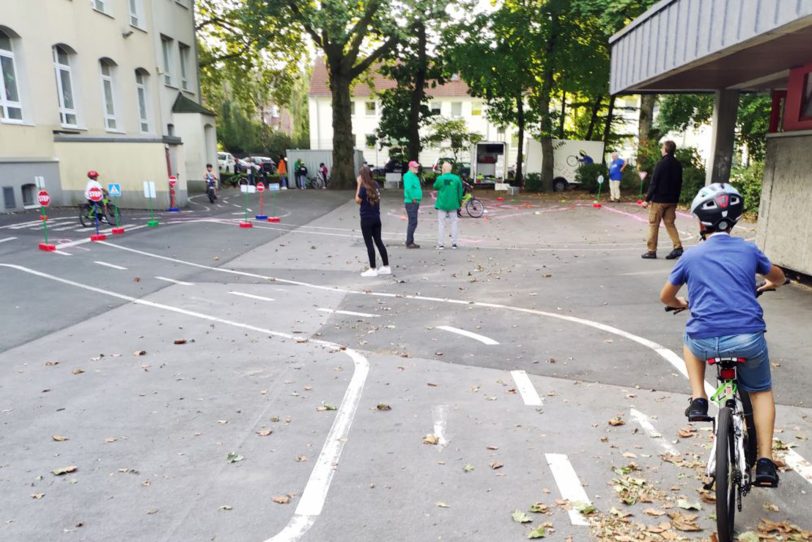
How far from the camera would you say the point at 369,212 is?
10.8m

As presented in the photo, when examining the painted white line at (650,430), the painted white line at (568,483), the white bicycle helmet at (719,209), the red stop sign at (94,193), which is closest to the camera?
the white bicycle helmet at (719,209)

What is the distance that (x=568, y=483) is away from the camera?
396 centimetres

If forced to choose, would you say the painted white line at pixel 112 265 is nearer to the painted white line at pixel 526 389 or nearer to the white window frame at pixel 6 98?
the painted white line at pixel 526 389

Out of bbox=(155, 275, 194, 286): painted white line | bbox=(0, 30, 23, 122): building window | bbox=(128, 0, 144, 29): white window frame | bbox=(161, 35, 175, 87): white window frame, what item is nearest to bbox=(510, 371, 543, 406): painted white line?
bbox=(155, 275, 194, 286): painted white line

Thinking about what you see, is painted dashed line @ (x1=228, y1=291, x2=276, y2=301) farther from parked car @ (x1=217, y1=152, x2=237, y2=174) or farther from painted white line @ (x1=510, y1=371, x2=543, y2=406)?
parked car @ (x1=217, y1=152, x2=237, y2=174)

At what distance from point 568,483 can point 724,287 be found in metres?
1.60

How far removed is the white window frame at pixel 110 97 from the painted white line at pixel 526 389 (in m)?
23.7

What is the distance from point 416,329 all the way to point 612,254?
7222 mm

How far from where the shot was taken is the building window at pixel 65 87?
70.9 feet

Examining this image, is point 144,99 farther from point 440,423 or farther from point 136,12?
point 440,423

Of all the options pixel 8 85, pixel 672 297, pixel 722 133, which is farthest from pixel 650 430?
pixel 8 85

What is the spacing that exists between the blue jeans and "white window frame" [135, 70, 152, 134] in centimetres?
2830

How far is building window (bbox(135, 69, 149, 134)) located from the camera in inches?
1082

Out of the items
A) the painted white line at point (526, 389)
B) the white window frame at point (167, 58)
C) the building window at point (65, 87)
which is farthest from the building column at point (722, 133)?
the white window frame at point (167, 58)
